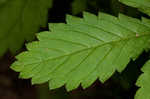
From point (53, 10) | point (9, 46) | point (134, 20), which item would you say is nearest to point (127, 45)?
point (134, 20)

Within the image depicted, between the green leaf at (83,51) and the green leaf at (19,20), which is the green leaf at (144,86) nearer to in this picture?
the green leaf at (83,51)

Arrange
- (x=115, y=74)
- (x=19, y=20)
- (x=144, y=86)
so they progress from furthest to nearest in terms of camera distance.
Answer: (x=19, y=20) → (x=115, y=74) → (x=144, y=86)

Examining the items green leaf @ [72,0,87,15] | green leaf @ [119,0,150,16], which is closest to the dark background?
green leaf @ [72,0,87,15]

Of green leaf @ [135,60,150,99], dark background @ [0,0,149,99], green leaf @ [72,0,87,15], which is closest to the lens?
green leaf @ [135,60,150,99]

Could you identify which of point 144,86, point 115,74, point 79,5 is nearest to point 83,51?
Result: point 144,86

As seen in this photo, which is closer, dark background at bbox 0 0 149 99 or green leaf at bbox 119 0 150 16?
green leaf at bbox 119 0 150 16

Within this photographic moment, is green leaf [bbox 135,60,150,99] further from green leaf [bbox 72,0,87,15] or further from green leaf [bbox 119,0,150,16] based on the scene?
green leaf [bbox 72,0,87,15]

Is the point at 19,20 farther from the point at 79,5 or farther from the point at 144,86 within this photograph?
the point at 144,86

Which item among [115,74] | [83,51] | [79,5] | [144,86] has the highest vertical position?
[79,5]
